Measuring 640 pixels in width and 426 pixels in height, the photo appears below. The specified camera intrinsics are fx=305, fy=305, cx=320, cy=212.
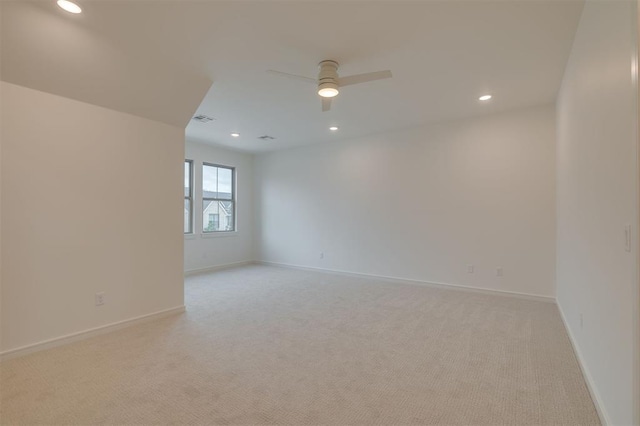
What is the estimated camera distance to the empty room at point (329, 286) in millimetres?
1876

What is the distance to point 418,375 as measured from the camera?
2301mm

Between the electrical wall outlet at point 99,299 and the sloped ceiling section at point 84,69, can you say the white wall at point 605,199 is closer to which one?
the sloped ceiling section at point 84,69

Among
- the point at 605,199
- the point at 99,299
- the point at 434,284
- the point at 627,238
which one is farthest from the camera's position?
the point at 434,284

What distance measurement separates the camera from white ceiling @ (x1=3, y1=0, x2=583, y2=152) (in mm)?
2203

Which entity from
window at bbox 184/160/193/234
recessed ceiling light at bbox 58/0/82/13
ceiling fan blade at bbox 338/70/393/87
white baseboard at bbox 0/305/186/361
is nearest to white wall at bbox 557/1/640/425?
ceiling fan blade at bbox 338/70/393/87

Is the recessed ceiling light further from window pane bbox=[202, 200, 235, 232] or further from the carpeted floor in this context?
window pane bbox=[202, 200, 235, 232]

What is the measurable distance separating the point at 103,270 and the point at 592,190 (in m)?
4.26

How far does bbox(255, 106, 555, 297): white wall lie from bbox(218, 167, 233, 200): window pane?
1.23 meters

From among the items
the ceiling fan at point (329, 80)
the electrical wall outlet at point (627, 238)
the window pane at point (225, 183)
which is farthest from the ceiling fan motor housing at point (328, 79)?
the window pane at point (225, 183)

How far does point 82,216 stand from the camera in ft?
9.84

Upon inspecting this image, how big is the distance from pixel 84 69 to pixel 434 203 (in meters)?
4.76

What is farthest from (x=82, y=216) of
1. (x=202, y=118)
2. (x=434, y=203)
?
(x=434, y=203)

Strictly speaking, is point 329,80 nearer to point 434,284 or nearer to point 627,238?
point 627,238

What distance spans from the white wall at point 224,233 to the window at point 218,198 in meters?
0.14
